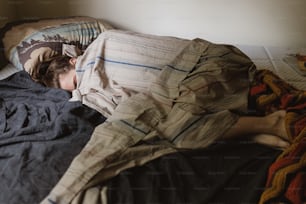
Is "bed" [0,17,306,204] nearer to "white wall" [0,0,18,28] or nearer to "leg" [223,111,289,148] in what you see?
"leg" [223,111,289,148]

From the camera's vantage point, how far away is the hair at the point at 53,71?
4.60 ft

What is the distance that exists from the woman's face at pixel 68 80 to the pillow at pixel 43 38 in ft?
0.45

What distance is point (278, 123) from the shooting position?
101 cm

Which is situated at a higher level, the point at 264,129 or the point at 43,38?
the point at 264,129

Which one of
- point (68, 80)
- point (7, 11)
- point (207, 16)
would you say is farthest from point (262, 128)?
point (7, 11)

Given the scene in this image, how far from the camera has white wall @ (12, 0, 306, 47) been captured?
170 cm

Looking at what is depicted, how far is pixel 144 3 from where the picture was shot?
5.80 ft

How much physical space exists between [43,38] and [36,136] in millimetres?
672

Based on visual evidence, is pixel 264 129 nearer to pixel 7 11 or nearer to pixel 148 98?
pixel 148 98

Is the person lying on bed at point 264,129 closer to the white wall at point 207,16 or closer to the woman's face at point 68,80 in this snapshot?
the woman's face at point 68,80

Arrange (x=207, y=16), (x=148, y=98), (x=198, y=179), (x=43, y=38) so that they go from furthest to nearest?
(x=207, y=16) < (x=43, y=38) < (x=148, y=98) < (x=198, y=179)

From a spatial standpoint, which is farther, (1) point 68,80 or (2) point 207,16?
(2) point 207,16

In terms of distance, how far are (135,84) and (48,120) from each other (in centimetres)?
34

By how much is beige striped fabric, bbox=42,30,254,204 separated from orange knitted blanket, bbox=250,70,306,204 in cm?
6
